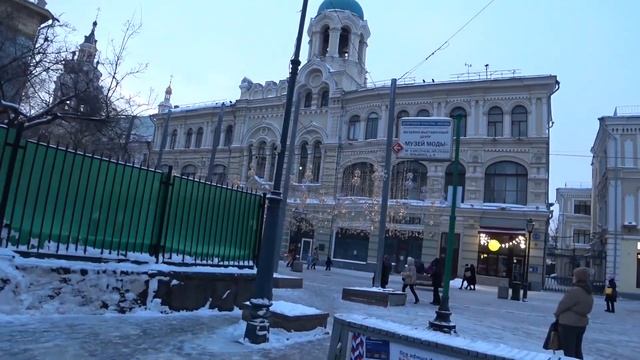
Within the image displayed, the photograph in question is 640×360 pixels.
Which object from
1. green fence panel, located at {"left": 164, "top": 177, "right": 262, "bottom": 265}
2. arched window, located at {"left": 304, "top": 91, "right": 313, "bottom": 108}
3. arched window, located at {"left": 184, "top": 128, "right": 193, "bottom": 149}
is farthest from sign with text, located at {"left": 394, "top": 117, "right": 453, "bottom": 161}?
arched window, located at {"left": 184, "top": 128, "right": 193, "bottom": 149}

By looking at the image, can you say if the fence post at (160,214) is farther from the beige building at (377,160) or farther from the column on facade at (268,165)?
the column on facade at (268,165)

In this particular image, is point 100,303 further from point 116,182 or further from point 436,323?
point 436,323

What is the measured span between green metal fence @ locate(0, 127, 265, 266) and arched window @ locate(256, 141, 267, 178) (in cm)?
3284

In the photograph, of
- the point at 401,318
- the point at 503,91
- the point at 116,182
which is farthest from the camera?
the point at 503,91

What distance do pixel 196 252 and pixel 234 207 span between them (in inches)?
53.9

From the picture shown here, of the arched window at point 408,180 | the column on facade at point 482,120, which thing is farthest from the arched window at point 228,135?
the column on facade at point 482,120

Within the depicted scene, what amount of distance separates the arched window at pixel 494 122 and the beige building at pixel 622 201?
29.0 feet

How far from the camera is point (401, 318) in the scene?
12.6 metres

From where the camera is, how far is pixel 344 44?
143ft

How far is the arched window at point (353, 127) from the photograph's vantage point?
39406mm

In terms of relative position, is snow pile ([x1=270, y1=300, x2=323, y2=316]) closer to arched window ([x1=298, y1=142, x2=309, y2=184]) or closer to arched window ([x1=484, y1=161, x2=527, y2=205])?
arched window ([x1=484, y1=161, x2=527, y2=205])

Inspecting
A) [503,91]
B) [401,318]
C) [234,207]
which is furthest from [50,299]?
[503,91]

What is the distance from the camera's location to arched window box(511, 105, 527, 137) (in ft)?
110

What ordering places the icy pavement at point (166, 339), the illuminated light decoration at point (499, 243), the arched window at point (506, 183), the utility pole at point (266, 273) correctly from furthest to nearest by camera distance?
the arched window at point (506, 183) → the illuminated light decoration at point (499, 243) → the utility pole at point (266, 273) → the icy pavement at point (166, 339)
